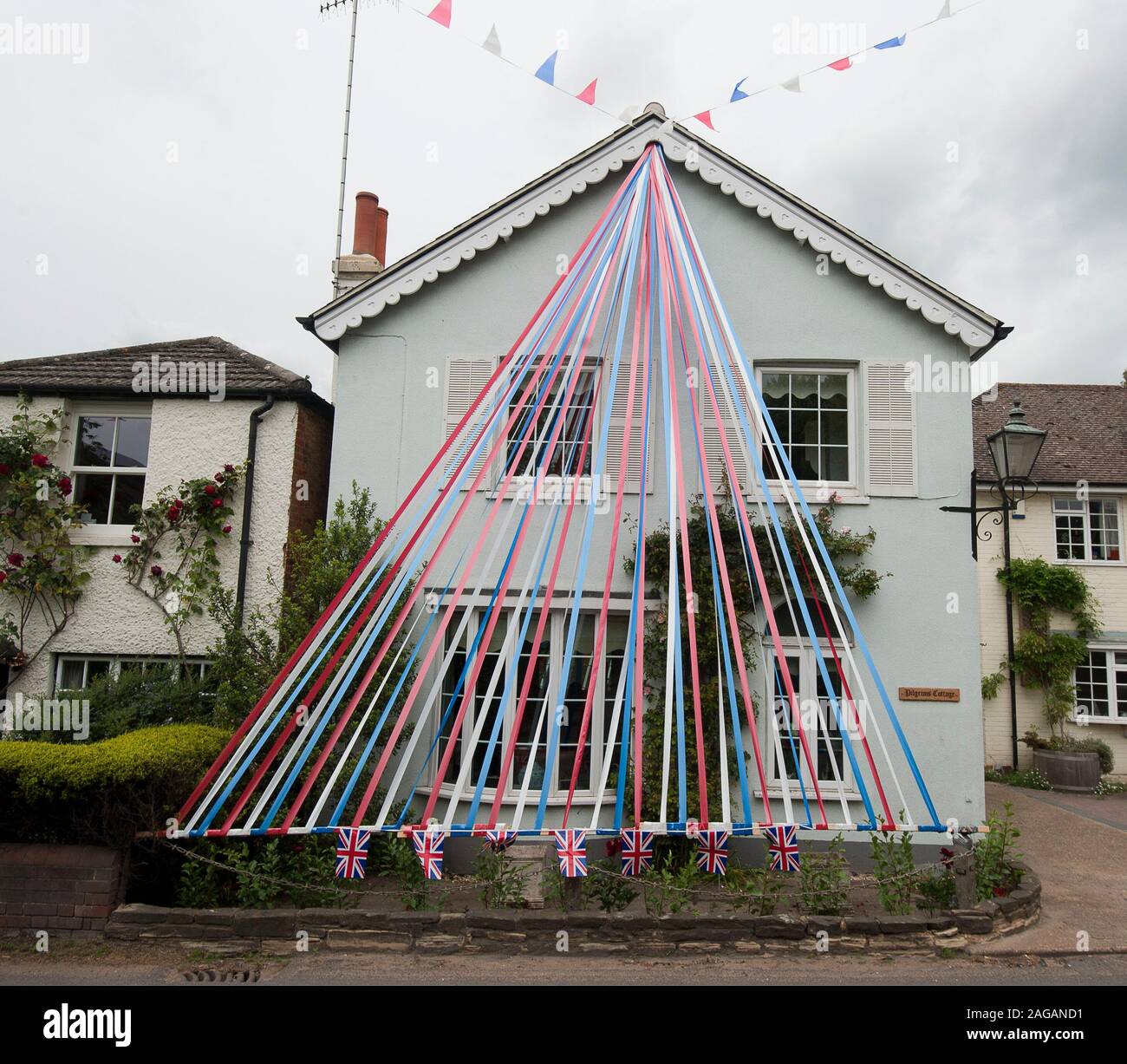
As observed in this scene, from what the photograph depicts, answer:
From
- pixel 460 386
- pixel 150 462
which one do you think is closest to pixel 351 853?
pixel 460 386

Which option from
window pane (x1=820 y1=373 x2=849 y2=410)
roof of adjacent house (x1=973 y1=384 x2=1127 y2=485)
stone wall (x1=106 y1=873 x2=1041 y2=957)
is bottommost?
stone wall (x1=106 y1=873 x2=1041 y2=957)

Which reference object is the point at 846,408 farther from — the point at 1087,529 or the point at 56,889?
the point at 1087,529

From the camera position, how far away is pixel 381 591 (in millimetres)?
7625

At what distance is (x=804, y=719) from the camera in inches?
370

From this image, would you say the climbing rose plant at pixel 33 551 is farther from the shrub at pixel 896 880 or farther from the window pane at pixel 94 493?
the shrub at pixel 896 880

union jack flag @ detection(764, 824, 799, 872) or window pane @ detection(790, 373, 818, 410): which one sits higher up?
window pane @ detection(790, 373, 818, 410)

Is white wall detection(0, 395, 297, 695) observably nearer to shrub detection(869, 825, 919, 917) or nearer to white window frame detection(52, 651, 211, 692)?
white window frame detection(52, 651, 211, 692)

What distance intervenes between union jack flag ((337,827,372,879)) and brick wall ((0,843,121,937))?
1.84 meters

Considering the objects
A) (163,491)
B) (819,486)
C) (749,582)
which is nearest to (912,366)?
(819,486)

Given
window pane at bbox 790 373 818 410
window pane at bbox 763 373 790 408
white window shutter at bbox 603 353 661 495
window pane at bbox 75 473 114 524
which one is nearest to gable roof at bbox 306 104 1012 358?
window pane at bbox 790 373 818 410

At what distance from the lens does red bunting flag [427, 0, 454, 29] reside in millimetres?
7074

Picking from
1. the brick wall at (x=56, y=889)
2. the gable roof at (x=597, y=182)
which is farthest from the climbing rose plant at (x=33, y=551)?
the brick wall at (x=56, y=889)

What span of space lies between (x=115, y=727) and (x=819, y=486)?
25.4 ft

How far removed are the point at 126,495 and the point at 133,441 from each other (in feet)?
2.20
